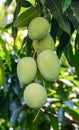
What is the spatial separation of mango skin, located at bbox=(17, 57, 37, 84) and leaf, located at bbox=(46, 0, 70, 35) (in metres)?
0.09

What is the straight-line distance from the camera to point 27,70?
0.77 metres

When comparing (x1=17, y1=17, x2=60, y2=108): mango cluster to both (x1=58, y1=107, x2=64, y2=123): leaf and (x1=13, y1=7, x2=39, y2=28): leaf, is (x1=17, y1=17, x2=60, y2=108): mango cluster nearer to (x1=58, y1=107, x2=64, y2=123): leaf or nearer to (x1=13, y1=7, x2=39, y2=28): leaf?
(x1=13, y1=7, x2=39, y2=28): leaf

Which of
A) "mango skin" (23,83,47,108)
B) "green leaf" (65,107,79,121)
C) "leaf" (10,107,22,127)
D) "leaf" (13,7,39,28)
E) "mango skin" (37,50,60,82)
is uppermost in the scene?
"leaf" (13,7,39,28)

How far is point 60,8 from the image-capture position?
81cm

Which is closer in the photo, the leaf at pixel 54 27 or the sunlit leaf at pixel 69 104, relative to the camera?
the leaf at pixel 54 27

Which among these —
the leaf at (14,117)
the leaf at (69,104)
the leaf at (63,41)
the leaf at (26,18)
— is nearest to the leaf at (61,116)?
the leaf at (69,104)

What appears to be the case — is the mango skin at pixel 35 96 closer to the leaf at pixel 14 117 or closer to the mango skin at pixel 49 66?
the mango skin at pixel 49 66

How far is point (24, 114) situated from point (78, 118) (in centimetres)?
24

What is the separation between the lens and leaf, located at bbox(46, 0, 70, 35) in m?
0.80

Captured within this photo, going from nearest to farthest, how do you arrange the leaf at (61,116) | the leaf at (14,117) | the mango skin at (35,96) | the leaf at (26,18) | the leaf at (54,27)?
the mango skin at (35,96) < the leaf at (26,18) < the leaf at (54,27) < the leaf at (61,116) < the leaf at (14,117)

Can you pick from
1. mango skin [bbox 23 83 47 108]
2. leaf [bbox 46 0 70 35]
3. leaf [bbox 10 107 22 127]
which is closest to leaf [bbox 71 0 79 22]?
leaf [bbox 46 0 70 35]

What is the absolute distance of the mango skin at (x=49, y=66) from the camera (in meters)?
0.75

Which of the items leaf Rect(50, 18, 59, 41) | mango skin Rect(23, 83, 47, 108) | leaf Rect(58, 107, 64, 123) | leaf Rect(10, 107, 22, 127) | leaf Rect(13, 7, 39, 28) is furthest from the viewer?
leaf Rect(10, 107, 22, 127)

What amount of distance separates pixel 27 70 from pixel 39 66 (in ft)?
0.08
